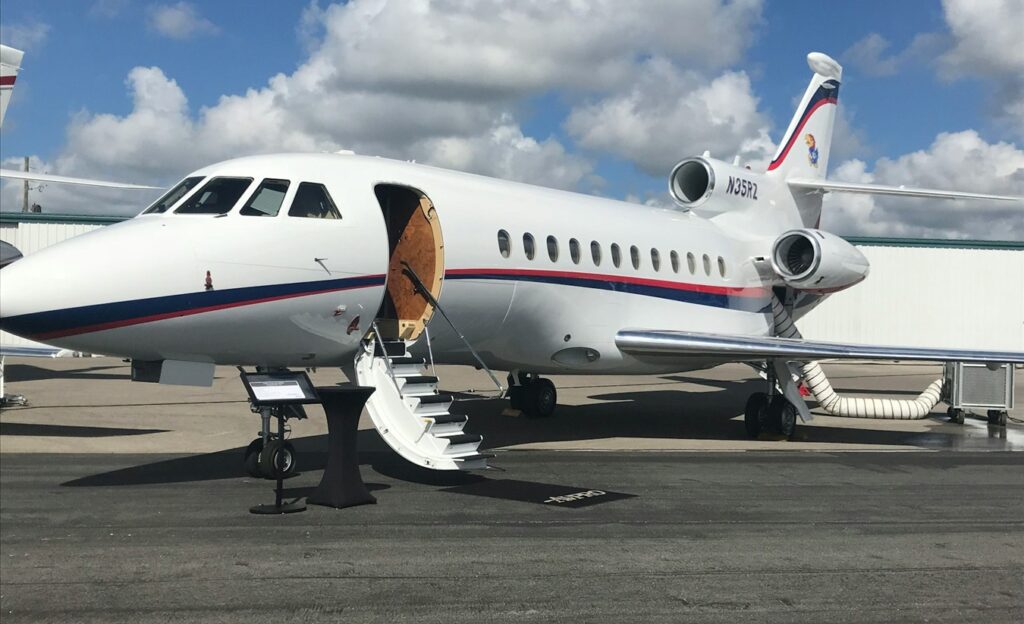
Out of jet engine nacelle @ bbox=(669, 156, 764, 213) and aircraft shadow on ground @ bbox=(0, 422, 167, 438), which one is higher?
jet engine nacelle @ bbox=(669, 156, 764, 213)

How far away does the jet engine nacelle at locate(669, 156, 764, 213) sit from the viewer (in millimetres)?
17969

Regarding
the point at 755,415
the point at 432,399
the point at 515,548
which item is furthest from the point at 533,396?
the point at 515,548

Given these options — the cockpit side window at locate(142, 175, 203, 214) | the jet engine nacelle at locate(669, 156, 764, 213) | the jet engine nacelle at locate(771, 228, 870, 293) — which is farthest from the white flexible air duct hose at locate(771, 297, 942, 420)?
the cockpit side window at locate(142, 175, 203, 214)

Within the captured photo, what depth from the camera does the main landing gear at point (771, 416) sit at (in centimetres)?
1502

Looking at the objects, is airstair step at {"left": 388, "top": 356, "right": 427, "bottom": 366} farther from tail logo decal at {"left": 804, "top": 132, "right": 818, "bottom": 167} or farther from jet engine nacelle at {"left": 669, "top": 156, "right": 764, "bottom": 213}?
tail logo decal at {"left": 804, "top": 132, "right": 818, "bottom": 167}

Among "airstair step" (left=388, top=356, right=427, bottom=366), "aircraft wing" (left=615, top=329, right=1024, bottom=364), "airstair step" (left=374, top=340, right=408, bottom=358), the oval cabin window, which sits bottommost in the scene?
"airstair step" (left=388, top=356, right=427, bottom=366)

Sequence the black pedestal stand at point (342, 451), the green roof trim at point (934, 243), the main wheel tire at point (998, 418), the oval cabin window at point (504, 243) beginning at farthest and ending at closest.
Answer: the green roof trim at point (934, 243)
the main wheel tire at point (998, 418)
the oval cabin window at point (504, 243)
the black pedestal stand at point (342, 451)

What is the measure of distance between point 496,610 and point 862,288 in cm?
3782

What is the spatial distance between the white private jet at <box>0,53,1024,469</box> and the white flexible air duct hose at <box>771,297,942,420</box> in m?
0.97

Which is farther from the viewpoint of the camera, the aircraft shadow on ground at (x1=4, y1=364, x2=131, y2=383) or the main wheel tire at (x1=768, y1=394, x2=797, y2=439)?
the aircraft shadow on ground at (x1=4, y1=364, x2=131, y2=383)

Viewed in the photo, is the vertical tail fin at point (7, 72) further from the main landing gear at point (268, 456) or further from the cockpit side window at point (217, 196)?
the main landing gear at point (268, 456)

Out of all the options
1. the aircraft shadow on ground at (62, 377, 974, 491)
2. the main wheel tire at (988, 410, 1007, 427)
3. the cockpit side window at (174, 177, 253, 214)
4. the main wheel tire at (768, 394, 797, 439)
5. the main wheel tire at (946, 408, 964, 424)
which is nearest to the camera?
the cockpit side window at (174, 177, 253, 214)

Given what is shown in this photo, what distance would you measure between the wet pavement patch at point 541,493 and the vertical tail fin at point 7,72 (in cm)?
1408

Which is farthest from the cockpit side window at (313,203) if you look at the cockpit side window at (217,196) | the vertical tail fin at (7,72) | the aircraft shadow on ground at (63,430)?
the vertical tail fin at (7,72)
